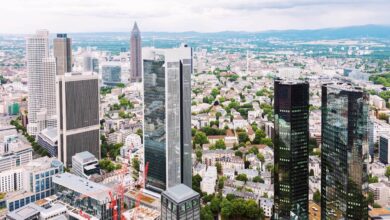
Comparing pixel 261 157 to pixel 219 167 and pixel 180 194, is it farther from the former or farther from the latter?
pixel 180 194

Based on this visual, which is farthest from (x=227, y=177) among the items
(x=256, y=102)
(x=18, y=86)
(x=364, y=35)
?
(x=364, y=35)

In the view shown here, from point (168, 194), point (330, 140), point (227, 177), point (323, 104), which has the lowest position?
point (227, 177)

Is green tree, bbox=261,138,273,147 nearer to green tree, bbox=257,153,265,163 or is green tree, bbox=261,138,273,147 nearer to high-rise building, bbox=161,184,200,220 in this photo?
green tree, bbox=257,153,265,163

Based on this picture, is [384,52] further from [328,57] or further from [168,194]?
[168,194]

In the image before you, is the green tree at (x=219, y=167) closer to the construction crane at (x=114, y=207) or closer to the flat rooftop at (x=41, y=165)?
the construction crane at (x=114, y=207)

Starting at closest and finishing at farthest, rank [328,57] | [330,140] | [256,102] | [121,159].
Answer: [330,140]
[121,159]
[256,102]
[328,57]

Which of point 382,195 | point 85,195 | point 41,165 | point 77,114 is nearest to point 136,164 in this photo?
point 77,114

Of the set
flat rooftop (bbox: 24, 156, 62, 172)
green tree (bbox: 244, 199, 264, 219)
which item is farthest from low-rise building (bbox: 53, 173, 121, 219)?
green tree (bbox: 244, 199, 264, 219)
